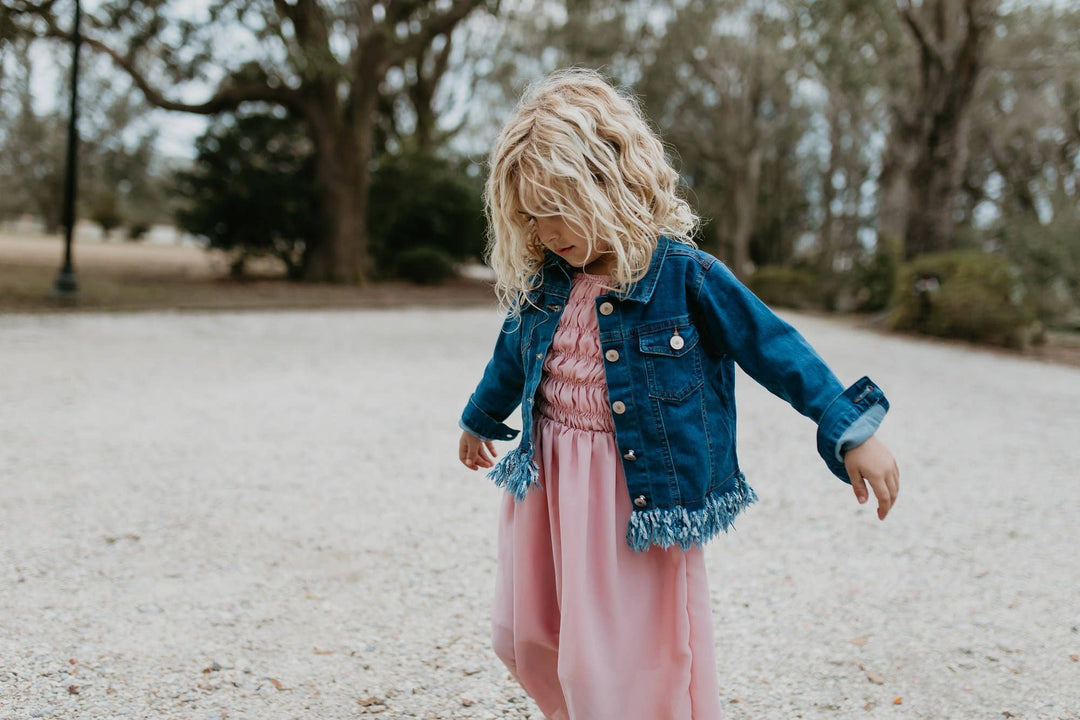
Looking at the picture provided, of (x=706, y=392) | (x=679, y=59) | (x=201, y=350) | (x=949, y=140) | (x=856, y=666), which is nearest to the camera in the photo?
(x=706, y=392)

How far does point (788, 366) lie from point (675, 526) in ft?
1.23

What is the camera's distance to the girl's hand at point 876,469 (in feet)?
5.35

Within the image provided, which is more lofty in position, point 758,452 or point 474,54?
point 474,54

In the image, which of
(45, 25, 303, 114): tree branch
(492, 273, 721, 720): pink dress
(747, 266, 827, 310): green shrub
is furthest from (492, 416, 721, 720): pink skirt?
(747, 266, 827, 310): green shrub

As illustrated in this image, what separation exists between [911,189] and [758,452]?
10.3 metres

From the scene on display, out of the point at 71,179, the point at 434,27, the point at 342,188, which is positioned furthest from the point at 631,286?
the point at 342,188

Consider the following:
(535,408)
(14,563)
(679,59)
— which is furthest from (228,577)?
(679,59)

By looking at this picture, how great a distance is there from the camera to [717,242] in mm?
23156

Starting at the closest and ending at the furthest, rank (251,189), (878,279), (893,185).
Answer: (878,279), (251,189), (893,185)

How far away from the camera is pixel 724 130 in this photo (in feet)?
72.6

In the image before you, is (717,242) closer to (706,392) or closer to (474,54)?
(474,54)

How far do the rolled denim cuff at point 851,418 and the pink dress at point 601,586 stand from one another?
1.17 ft

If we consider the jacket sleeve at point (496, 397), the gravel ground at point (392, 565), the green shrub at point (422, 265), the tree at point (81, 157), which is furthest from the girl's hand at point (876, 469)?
the tree at point (81, 157)

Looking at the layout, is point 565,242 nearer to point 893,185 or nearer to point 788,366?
point 788,366
